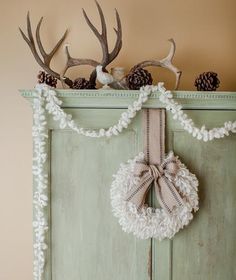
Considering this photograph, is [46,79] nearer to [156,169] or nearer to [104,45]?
[104,45]

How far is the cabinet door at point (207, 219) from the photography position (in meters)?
1.44

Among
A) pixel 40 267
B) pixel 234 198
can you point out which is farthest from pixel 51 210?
pixel 234 198

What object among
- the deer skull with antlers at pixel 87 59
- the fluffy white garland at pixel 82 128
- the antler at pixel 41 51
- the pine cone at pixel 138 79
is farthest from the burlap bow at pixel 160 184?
the antler at pixel 41 51

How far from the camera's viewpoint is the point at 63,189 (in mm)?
1437

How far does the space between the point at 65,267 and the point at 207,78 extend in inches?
38.4

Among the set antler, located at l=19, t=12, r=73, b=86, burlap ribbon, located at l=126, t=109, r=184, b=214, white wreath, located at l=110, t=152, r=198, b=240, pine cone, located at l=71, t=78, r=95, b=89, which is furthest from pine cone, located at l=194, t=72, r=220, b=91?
antler, located at l=19, t=12, r=73, b=86

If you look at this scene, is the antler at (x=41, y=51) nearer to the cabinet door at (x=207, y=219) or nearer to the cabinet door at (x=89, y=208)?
the cabinet door at (x=89, y=208)

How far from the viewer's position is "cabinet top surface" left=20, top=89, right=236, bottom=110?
1382 mm

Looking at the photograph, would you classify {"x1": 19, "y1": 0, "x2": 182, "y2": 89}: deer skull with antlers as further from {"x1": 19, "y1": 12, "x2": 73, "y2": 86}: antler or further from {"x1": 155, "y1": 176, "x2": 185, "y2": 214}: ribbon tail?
{"x1": 155, "y1": 176, "x2": 185, "y2": 214}: ribbon tail

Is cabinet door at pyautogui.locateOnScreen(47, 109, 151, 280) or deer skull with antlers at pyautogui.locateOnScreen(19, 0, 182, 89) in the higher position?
deer skull with antlers at pyautogui.locateOnScreen(19, 0, 182, 89)

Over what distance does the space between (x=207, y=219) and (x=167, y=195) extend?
0.22 m

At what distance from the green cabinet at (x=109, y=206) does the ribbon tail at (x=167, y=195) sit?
124 mm

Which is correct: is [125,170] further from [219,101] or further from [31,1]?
[31,1]

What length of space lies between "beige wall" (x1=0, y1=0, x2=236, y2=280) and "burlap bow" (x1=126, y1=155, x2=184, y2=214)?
0.62 meters
